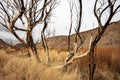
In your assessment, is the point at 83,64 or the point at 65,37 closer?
the point at 83,64

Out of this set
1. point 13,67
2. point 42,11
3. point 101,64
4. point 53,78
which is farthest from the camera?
point 101,64

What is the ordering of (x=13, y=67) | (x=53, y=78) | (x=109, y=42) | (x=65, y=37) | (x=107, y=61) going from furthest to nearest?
(x=65, y=37)
(x=109, y=42)
(x=107, y=61)
(x=13, y=67)
(x=53, y=78)

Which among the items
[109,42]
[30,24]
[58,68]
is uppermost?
[30,24]

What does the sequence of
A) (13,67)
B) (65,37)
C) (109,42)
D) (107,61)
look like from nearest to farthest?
1. (13,67)
2. (107,61)
3. (109,42)
4. (65,37)

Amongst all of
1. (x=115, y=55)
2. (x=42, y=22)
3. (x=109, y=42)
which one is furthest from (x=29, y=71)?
(x=109, y=42)

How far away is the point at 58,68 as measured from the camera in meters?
9.48

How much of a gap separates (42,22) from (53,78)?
4400 millimetres

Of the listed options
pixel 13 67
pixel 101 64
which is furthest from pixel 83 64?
pixel 13 67

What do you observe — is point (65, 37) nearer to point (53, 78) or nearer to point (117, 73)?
point (117, 73)

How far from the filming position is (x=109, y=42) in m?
53.4

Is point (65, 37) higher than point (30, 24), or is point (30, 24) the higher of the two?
point (30, 24)

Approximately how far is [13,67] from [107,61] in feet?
26.7

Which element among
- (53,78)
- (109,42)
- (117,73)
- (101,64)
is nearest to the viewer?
(53,78)

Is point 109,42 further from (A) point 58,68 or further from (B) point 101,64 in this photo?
(A) point 58,68
